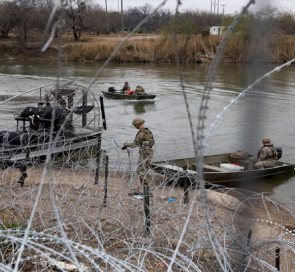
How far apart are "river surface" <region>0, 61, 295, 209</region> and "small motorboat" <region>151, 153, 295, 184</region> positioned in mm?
520

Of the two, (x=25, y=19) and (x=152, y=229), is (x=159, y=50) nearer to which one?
(x=25, y=19)

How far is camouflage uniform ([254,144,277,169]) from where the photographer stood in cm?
1339

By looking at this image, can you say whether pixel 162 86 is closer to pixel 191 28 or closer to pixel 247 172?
pixel 191 28

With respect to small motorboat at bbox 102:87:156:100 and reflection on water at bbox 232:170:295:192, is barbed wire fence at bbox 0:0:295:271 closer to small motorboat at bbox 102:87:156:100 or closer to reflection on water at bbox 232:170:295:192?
reflection on water at bbox 232:170:295:192

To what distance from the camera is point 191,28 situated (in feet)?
157

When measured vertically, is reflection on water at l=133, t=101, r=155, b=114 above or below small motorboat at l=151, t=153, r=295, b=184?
below

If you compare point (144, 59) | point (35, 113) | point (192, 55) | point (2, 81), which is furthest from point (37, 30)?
point (35, 113)

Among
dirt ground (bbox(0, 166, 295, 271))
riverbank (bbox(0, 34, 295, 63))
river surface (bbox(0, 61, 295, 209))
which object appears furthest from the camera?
riverbank (bbox(0, 34, 295, 63))

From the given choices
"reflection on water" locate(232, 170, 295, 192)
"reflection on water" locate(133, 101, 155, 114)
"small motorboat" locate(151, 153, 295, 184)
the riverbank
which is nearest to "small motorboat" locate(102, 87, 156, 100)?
"reflection on water" locate(133, 101, 155, 114)

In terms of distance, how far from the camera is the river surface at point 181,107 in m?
14.0

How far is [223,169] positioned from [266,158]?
134 centimetres

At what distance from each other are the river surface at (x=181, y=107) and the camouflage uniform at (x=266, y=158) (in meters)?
0.46

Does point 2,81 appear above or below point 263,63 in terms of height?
below

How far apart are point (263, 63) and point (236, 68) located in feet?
140
